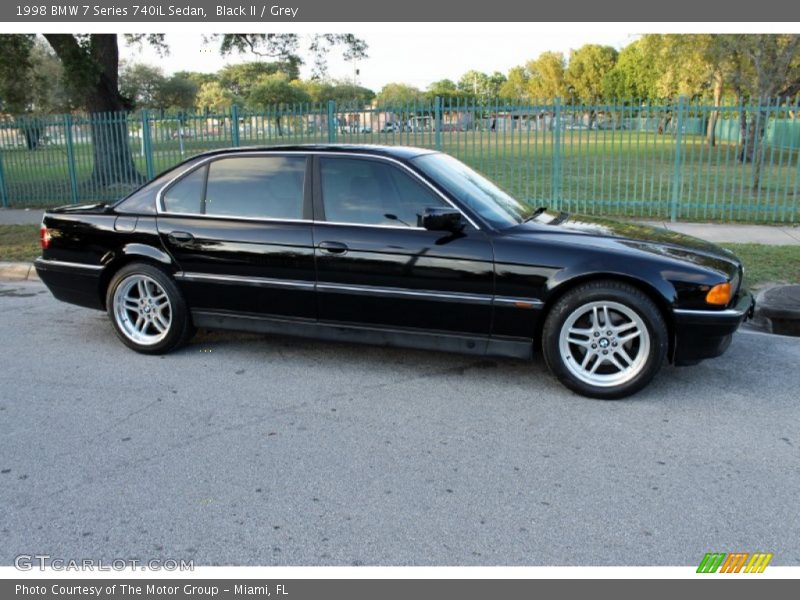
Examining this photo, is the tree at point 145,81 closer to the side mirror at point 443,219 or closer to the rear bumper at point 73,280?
the rear bumper at point 73,280

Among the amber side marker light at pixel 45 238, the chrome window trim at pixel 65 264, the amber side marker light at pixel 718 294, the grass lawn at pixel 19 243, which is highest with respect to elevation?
the amber side marker light at pixel 45 238

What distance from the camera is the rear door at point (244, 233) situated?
520 cm

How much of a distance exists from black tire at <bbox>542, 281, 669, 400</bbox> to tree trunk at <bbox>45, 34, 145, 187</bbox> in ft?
39.8

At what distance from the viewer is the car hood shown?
472cm

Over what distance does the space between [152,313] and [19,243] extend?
19.5 ft

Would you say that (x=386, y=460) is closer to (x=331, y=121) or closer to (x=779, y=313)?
(x=779, y=313)

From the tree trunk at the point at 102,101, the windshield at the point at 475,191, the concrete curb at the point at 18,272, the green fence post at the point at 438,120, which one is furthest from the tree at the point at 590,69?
the windshield at the point at 475,191

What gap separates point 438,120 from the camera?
13.4 meters

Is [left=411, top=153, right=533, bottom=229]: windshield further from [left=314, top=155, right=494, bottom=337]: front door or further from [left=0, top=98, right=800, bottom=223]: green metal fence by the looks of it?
[left=0, top=98, right=800, bottom=223]: green metal fence

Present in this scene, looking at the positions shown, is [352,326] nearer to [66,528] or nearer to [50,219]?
[66,528]

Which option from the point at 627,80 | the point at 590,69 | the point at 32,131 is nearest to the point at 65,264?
the point at 32,131

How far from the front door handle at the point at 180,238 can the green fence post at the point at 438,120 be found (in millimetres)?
8323

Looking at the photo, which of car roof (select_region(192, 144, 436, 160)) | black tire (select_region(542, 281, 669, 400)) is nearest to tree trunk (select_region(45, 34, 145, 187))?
car roof (select_region(192, 144, 436, 160))

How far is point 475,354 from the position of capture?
4922 mm
